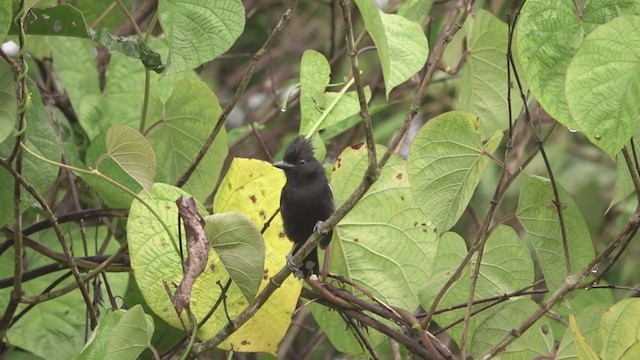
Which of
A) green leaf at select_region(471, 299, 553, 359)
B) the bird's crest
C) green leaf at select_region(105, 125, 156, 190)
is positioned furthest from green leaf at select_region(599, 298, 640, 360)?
the bird's crest

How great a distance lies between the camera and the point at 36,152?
93.8 inches

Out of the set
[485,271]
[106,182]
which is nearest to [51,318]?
[106,182]

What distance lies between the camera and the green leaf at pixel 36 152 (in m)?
2.35

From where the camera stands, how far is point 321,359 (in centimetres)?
429

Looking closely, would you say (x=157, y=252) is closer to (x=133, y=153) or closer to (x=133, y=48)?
(x=133, y=153)

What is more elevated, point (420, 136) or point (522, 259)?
point (420, 136)

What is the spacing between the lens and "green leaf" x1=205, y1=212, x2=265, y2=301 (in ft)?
6.52

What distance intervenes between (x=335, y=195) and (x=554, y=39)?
856 mm

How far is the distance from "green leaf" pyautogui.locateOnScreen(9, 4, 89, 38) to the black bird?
0.72 metres

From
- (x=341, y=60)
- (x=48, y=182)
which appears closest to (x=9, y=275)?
(x=48, y=182)

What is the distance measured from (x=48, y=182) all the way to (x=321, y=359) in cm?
214

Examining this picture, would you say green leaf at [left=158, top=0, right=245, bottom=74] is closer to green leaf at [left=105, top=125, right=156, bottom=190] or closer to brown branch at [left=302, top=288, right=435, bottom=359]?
green leaf at [left=105, top=125, right=156, bottom=190]

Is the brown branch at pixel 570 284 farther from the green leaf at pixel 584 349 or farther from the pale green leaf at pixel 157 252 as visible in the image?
the pale green leaf at pixel 157 252

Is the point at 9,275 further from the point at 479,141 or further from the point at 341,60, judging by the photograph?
Answer: the point at 341,60
